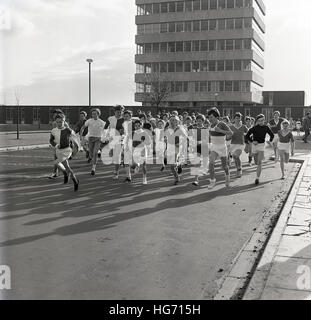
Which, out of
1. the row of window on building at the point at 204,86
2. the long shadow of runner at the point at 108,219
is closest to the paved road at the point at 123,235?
the long shadow of runner at the point at 108,219

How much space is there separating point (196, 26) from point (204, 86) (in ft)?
30.9

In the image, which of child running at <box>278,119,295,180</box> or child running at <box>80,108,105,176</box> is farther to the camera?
child running at <box>80,108,105,176</box>

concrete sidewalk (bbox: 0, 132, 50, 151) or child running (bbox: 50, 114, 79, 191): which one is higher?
child running (bbox: 50, 114, 79, 191)

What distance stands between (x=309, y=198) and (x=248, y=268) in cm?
452

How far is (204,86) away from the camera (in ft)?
244

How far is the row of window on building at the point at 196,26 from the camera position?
72.0 metres

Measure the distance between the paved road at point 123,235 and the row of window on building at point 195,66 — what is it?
64102 millimetres

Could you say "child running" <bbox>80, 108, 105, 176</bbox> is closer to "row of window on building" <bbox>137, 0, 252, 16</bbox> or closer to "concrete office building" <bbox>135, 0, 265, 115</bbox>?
"concrete office building" <bbox>135, 0, 265, 115</bbox>

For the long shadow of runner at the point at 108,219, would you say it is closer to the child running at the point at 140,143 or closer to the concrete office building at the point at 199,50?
the child running at the point at 140,143

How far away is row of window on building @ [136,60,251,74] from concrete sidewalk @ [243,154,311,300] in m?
67.6

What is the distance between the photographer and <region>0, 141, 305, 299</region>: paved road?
460 cm

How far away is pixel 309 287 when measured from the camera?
441cm

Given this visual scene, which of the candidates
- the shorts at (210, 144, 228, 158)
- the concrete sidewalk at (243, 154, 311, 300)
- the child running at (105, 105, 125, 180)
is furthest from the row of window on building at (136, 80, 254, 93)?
the concrete sidewalk at (243, 154, 311, 300)
